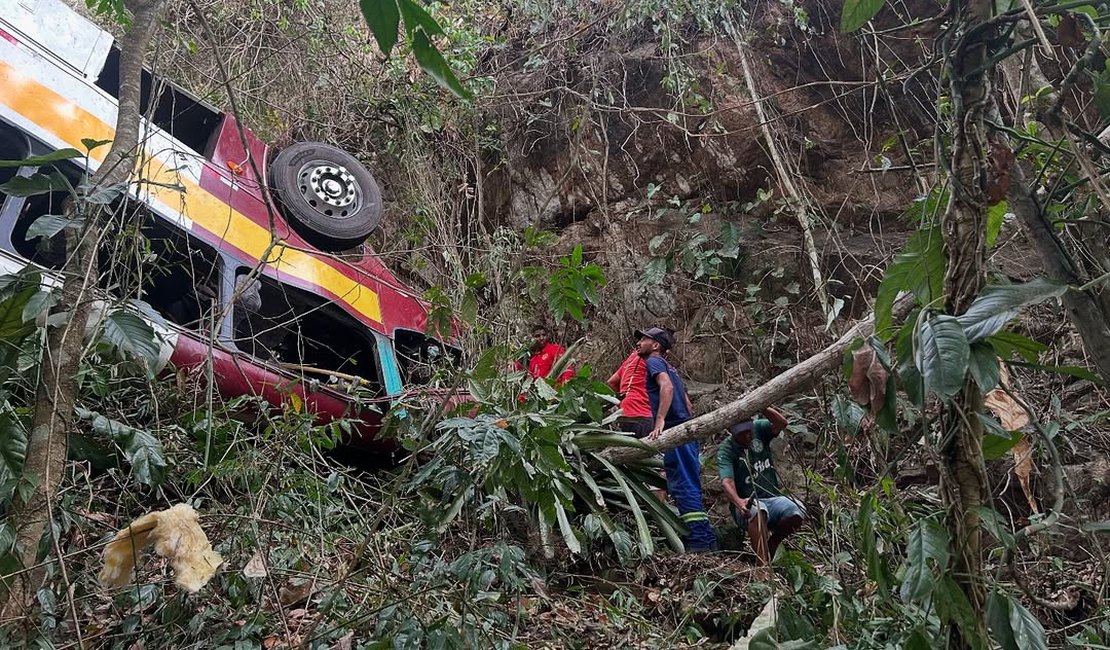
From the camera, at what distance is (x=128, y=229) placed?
2.58 m

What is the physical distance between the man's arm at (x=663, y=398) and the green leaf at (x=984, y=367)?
10.5 ft

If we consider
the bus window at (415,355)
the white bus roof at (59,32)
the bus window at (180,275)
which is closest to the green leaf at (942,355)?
the bus window at (180,275)

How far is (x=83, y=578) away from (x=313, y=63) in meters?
6.15

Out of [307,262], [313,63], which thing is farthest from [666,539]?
[313,63]

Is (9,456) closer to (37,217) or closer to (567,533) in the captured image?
Answer: (567,533)

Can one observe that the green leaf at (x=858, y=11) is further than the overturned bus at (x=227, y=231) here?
No

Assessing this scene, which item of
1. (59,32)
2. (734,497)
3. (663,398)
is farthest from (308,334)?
(734,497)

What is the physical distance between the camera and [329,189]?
207 inches

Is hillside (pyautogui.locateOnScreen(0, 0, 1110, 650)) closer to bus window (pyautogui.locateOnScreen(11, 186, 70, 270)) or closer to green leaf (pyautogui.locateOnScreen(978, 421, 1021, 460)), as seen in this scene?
green leaf (pyautogui.locateOnScreen(978, 421, 1021, 460))

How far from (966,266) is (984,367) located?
238 mm

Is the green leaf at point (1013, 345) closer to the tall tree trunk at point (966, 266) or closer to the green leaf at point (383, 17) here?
the tall tree trunk at point (966, 266)

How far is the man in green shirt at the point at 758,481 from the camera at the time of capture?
390 centimetres

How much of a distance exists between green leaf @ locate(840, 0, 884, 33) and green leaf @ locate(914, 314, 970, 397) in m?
0.72

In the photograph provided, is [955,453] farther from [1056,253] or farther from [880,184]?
[880,184]
